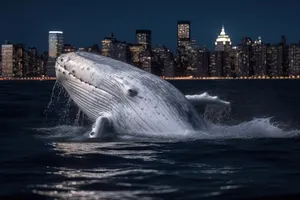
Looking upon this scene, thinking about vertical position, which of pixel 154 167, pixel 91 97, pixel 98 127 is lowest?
pixel 154 167

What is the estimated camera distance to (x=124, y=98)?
11766 mm

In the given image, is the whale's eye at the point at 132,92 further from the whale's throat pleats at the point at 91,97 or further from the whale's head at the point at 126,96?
the whale's throat pleats at the point at 91,97

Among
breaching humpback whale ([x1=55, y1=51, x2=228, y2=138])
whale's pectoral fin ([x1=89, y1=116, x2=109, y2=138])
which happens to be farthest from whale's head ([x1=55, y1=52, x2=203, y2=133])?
whale's pectoral fin ([x1=89, y1=116, x2=109, y2=138])

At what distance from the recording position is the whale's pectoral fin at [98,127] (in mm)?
11398

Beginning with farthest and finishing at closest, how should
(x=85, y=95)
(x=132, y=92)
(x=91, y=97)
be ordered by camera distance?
(x=85, y=95), (x=91, y=97), (x=132, y=92)

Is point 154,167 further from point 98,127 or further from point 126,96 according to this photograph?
point 126,96

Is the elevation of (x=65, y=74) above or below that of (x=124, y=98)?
above

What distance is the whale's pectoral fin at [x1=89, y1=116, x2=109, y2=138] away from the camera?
37.4 ft

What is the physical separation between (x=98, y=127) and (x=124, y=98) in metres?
0.83

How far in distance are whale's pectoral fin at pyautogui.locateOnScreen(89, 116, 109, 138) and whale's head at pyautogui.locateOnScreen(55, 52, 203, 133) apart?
0.31 meters

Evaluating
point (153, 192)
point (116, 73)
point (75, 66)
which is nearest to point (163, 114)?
point (116, 73)

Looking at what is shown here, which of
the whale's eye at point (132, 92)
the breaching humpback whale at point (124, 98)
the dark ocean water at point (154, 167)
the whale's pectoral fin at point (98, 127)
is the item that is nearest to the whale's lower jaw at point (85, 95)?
the breaching humpback whale at point (124, 98)

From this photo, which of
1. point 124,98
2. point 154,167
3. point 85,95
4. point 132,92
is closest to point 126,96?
point 124,98

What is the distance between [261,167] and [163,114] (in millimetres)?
3019
